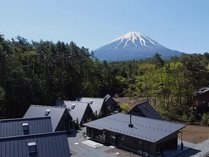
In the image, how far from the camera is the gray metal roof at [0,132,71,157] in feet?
57.6

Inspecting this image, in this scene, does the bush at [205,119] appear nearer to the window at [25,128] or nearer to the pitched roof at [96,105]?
the pitched roof at [96,105]

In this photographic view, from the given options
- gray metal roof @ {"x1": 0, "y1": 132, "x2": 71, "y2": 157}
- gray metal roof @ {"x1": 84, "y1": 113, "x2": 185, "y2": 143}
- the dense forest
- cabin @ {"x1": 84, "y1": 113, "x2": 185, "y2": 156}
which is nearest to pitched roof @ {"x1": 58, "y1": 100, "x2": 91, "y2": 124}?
cabin @ {"x1": 84, "y1": 113, "x2": 185, "y2": 156}

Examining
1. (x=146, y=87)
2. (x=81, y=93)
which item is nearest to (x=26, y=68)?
(x=81, y=93)

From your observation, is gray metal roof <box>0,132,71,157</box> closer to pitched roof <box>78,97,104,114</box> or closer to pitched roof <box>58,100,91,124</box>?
pitched roof <box>58,100,91,124</box>

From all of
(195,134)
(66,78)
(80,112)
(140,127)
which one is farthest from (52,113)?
(66,78)

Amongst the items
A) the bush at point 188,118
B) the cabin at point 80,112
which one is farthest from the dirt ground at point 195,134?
the cabin at point 80,112

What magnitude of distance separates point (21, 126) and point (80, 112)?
46.6ft

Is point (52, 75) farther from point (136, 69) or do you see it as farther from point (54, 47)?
point (136, 69)

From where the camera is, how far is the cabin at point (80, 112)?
37594mm

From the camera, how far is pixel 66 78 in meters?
53.5

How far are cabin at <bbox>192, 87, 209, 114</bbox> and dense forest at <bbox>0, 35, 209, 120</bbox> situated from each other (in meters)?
1.21

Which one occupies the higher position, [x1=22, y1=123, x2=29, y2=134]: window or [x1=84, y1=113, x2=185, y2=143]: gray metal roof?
[x1=22, y1=123, x2=29, y2=134]: window

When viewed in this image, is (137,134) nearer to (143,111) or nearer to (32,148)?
(143,111)

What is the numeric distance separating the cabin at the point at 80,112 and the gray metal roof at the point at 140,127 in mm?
5311
